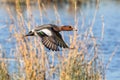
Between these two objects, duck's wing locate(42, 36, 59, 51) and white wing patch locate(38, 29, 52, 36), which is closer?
duck's wing locate(42, 36, 59, 51)

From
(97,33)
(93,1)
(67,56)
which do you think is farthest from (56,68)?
(93,1)

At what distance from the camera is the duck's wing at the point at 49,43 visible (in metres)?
5.77

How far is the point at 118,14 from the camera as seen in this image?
19453 mm

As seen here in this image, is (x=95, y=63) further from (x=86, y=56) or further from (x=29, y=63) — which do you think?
(x=29, y=63)

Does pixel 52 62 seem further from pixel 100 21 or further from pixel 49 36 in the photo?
pixel 100 21

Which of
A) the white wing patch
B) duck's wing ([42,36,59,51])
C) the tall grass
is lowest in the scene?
the tall grass

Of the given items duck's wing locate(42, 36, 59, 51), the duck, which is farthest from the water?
duck's wing locate(42, 36, 59, 51)

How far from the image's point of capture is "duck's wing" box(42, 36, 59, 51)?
5.77 m

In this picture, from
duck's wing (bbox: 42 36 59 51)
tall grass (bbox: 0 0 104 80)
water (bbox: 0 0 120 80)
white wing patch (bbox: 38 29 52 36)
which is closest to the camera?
duck's wing (bbox: 42 36 59 51)

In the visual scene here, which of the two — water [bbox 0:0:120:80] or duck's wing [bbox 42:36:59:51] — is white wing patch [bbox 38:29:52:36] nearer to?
duck's wing [bbox 42:36:59:51]

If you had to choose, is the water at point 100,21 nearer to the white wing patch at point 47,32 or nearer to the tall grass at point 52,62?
the tall grass at point 52,62

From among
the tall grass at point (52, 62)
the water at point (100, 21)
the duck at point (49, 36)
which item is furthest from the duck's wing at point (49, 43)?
the water at point (100, 21)

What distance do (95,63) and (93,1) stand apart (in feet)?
54.9

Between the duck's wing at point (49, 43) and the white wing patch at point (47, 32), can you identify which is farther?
the white wing patch at point (47, 32)
